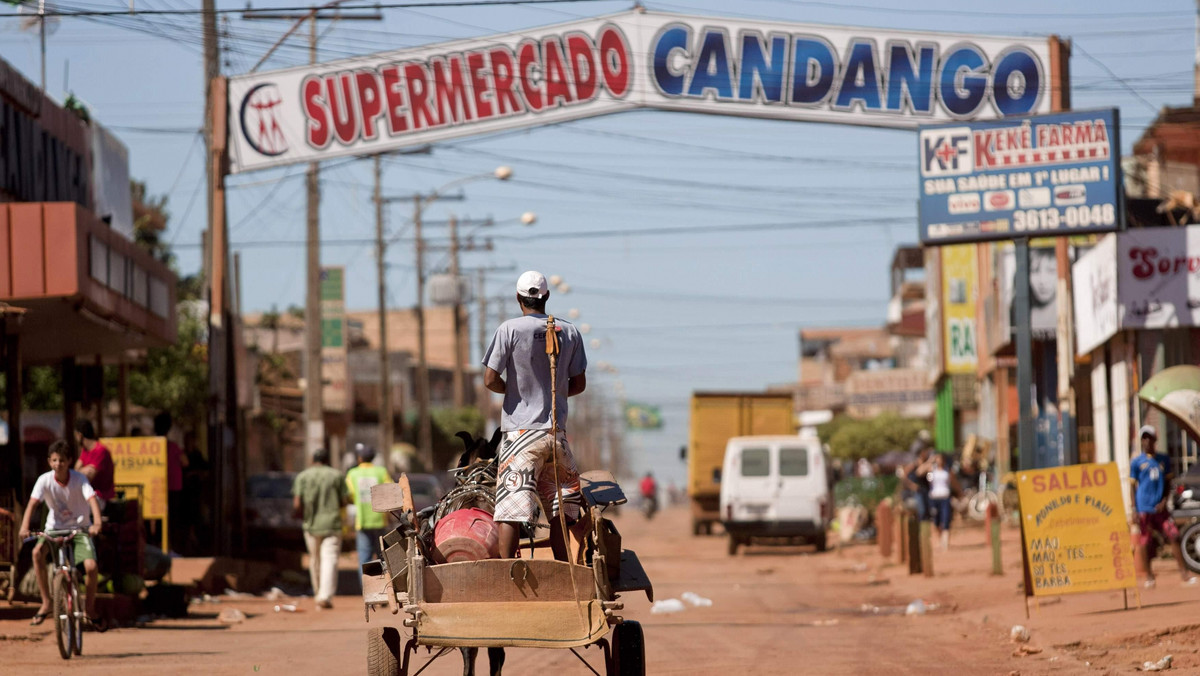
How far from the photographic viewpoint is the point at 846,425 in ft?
235

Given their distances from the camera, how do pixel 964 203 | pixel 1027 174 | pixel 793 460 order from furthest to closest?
pixel 793 460, pixel 964 203, pixel 1027 174

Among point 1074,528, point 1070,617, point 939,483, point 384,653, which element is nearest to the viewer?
point 384,653

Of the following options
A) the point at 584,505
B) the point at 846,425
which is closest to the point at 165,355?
the point at 584,505

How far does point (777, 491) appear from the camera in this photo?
1167 inches

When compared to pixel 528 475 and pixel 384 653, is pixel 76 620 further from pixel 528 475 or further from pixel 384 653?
pixel 528 475

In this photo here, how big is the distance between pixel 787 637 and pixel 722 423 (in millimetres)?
22041

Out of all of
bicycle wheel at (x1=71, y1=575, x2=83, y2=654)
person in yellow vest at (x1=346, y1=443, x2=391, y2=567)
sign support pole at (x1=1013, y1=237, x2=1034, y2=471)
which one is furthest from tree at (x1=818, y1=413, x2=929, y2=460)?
bicycle wheel at (x1=71, y1=575, x2=83, y2=654)

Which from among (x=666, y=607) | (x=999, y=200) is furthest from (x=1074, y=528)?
(x=999, y=200)

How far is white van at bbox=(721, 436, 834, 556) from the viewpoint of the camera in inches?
1166

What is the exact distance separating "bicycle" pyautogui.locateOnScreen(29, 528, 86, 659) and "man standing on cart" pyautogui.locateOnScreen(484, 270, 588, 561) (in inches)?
211

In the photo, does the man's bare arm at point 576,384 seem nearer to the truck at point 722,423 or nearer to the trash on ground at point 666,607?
the trash on ground at point 666,607

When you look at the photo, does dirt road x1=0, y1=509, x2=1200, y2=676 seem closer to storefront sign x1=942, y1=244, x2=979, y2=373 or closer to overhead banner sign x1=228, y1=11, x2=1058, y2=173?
overhead banner sign x1=228, y1=11, x2=1058, y2=173

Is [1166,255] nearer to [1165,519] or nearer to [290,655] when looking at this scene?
[1165,519]

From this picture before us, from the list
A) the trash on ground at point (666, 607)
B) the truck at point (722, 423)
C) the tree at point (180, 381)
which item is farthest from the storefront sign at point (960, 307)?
the trash on ground at point (666, 607)
